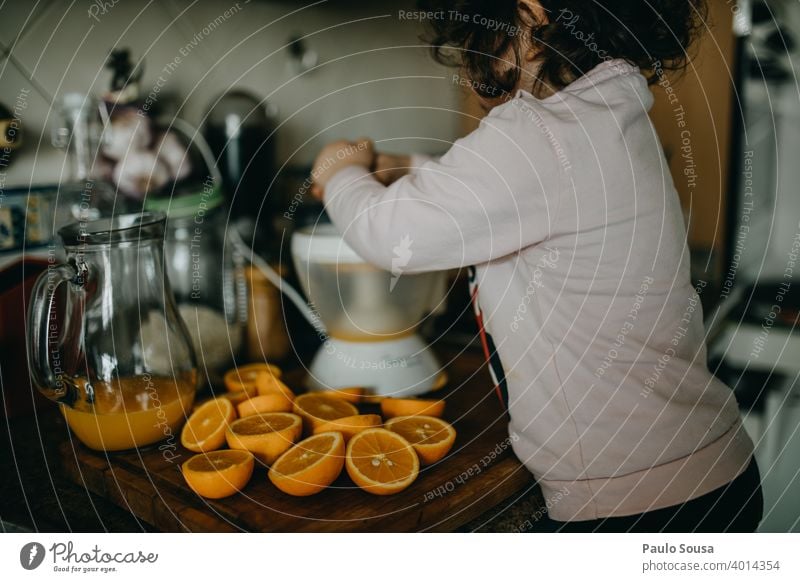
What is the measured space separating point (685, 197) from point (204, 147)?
3.23 feet

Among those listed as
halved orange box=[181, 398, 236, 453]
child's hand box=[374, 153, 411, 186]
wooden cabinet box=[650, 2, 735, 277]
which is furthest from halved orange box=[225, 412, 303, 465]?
wooden cabinet box=[650, 2, 735, 277]

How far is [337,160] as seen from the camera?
0.59 m

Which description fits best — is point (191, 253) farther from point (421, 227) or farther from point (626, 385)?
point (626, 385)

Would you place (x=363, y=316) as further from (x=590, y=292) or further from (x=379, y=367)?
(x=590, y=292)

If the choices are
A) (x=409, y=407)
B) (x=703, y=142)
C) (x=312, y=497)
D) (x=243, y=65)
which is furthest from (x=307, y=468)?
(x=703, y=142)

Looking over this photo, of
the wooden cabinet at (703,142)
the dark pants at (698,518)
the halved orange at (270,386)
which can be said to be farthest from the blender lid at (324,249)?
the wooden cabinet at (703,142)

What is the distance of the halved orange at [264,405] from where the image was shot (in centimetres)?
55

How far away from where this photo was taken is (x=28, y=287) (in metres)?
0.62

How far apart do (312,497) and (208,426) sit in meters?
0.11

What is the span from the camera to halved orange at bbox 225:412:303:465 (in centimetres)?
49

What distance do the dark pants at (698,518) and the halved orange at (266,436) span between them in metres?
0.19

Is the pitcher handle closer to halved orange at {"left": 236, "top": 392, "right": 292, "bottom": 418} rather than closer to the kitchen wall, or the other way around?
halved orange at {"left": 236, "top": 392, "right": 292, "bottom": 418}

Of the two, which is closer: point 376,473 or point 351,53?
point 376,473
